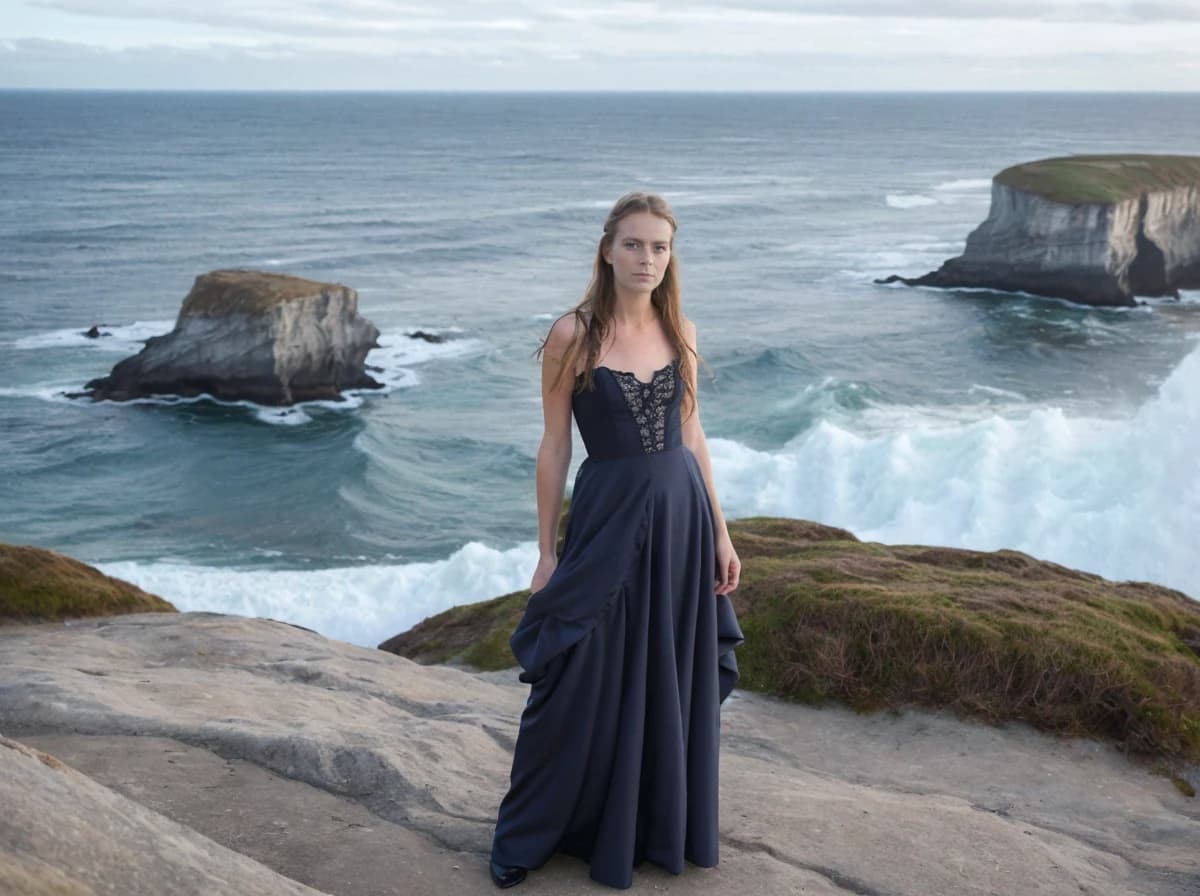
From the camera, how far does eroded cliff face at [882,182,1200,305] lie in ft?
201

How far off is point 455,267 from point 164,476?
3488cm

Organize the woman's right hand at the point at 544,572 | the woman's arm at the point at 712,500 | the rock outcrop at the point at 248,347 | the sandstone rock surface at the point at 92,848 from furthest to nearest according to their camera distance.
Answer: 1. the rock outcrop at the point at 248,347
2. the woman's arm at the point at 712,500
3. the woman's right hand at the point at 544,572
4. the sandstone rock surface at the point at 92,848

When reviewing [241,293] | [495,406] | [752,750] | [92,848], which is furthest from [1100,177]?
[92,848]

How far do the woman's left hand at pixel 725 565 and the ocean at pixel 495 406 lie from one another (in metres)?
18.0

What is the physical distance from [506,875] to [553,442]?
1.85 meters

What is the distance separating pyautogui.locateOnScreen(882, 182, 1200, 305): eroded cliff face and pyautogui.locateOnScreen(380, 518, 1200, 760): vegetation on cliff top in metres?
53.9

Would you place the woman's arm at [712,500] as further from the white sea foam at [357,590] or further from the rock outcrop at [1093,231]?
the rock outcrop at [1093,231]

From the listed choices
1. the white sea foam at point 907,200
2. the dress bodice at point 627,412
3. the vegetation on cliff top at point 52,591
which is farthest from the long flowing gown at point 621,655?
the white sea foam at point 907,200

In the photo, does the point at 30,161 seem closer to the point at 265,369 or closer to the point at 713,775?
the point at 265,369

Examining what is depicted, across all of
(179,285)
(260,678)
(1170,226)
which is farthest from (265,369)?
Result: (1170,226)

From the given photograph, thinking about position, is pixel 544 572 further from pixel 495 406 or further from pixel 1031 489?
pixel 495 406

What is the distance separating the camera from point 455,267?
71.2 m

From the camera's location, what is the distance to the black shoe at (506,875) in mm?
5230

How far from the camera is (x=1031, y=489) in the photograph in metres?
26.9
